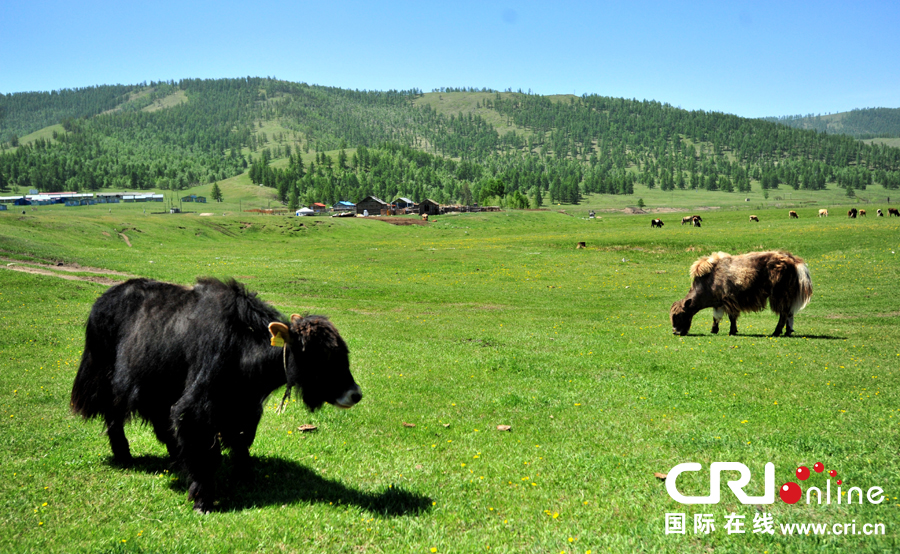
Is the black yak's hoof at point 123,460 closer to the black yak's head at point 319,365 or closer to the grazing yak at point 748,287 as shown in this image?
the black yak's head at point 319,365

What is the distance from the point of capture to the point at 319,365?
22.2 feet

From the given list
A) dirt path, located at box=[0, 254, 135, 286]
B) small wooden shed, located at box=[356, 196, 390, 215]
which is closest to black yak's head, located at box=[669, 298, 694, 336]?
dirt path, located at box=[0, 254, 135, 286]

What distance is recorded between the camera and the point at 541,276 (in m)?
42.7

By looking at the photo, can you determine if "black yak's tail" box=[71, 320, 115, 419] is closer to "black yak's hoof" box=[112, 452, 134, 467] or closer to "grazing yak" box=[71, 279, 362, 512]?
"grazing yak" box=[71, 279, 362, 512]

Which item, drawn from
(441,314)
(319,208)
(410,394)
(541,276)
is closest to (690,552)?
(410,394)

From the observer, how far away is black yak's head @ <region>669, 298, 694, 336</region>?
A: 69.6ft

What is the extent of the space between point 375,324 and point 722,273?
14.7 m

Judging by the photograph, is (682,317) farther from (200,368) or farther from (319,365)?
(200,368)

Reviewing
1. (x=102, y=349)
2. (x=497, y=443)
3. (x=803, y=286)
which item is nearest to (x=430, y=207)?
(x=803, y=286)

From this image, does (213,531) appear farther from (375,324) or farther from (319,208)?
(319,208)

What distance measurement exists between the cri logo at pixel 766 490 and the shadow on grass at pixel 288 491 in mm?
3419

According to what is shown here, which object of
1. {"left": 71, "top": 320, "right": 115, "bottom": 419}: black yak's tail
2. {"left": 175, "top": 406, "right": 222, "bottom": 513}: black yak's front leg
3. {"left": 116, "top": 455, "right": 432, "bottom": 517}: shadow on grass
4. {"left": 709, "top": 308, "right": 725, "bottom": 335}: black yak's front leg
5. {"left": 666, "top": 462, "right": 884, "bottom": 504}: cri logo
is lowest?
{"left": 709, "top": 308, "right": 725, "bottom": 335}: black yak's front leg

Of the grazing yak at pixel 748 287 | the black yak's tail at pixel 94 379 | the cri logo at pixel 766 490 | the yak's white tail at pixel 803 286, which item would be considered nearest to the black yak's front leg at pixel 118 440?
the black yak's tail at pixel 94 379

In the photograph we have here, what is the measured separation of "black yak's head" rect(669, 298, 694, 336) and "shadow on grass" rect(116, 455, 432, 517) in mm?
17374
